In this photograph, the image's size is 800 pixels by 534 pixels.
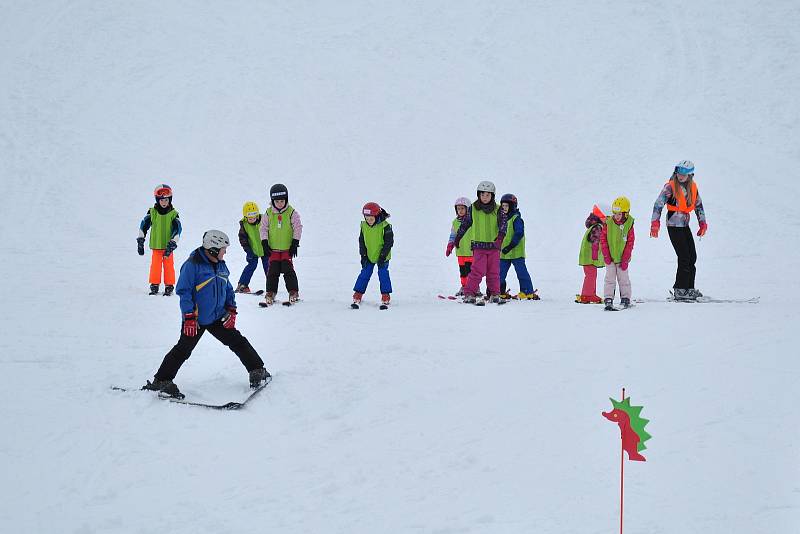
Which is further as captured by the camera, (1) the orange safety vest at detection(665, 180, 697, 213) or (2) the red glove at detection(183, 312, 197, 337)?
(1) the orange safety vest at detection(665, 180, 697, 213)

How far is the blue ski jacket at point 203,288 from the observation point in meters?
6.93

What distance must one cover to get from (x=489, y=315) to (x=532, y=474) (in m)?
4.40

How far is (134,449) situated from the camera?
5.95 meters

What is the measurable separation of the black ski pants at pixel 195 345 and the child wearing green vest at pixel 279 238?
3547mm

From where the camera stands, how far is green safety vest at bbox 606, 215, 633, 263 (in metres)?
9.97

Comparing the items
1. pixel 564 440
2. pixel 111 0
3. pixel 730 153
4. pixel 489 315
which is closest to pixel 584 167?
pixel 730 153

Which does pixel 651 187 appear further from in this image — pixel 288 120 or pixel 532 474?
pixel 532 474

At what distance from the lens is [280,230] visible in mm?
10711

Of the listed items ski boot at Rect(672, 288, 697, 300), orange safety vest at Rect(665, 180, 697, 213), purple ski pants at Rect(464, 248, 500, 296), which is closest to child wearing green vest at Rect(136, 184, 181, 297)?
purple ski pants at Rect(464, 248, 500, 296)

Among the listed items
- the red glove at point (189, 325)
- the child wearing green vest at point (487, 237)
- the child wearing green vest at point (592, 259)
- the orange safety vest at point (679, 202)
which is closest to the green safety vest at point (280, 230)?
the child wearing green vest at point (487, 237)

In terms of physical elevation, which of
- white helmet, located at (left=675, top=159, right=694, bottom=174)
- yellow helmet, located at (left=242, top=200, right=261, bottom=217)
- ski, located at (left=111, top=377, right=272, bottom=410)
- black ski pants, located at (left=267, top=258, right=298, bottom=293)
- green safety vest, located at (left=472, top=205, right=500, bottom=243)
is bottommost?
ski, located at (left=111, top=377, right=272, bottom=410)

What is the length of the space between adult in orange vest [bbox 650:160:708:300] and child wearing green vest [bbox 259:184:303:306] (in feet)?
16.9

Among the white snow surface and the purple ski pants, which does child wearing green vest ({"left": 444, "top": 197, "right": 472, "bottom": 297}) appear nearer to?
the purple ski pants

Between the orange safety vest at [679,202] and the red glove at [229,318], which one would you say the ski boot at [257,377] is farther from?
the orange safety vest at [679,202]
